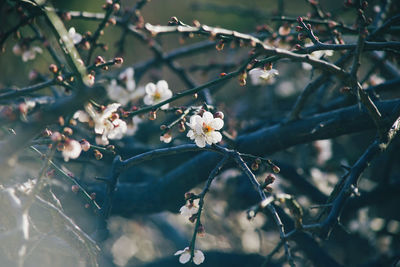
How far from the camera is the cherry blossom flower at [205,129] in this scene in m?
1.47

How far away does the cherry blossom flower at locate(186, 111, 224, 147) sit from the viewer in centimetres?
147

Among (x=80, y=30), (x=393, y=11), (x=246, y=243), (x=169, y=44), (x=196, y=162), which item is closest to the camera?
(x=196, y=162)

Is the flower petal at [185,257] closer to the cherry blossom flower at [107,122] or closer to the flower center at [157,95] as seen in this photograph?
the cherry blossom flower at [107,122]

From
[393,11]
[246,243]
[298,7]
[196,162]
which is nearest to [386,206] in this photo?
[246,243]

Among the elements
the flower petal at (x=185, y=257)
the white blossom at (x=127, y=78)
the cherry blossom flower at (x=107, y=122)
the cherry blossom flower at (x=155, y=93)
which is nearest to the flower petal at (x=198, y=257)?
the flower petal at (x=185, y=257)

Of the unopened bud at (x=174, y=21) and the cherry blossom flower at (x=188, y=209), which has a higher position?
the unopened bud at (x=174, y=21)

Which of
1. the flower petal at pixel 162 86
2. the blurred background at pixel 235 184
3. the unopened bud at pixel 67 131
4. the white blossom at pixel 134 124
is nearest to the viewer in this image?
the unopened bud at pixel 67 131

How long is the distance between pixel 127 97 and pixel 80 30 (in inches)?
88.6

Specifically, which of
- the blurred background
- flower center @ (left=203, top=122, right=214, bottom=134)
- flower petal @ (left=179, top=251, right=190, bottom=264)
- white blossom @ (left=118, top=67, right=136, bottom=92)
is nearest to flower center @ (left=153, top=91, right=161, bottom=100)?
white blossom @ (left=118, top=67, right=136, bottom=92)

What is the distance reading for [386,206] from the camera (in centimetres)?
303

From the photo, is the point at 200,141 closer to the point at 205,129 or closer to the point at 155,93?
the point at 205,129

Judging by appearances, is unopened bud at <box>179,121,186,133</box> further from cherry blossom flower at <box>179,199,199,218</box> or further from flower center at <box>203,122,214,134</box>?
cherry blossom flower at <box>179,199,199,218</box>

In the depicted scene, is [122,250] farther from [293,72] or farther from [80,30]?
[293,72]

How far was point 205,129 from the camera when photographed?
1.48 meters
